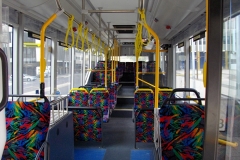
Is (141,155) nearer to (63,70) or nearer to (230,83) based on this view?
(230,83)

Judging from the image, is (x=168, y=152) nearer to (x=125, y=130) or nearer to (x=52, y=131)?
(x=52, y=131)

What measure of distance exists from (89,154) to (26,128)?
6.33 feet

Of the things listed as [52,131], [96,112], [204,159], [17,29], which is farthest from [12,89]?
[204,159]

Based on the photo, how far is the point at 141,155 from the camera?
4188mm

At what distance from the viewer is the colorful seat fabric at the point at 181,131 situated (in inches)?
104

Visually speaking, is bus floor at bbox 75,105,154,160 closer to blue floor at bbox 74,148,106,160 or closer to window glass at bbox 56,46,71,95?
blue floor at bbox 74,148,106,160

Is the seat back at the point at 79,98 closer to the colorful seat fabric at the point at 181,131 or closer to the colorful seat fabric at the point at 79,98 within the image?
the colorful seat fabric at the point at 79,98

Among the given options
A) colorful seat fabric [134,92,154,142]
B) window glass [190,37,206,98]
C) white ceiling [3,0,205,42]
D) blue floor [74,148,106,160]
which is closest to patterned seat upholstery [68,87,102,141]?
blue floor [74,148,106,160]

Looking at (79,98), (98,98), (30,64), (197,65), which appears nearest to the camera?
(30,64)

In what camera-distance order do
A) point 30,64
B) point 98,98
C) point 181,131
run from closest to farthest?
point 181,131, point 30,64, point 98,98

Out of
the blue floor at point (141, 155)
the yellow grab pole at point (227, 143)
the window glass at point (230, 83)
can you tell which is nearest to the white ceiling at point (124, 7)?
the blue floor at point (141, 155)

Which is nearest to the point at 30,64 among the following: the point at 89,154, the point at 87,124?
the point at 87,124

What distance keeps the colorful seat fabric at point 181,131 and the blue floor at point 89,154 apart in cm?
174

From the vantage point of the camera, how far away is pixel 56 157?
8.95ft
